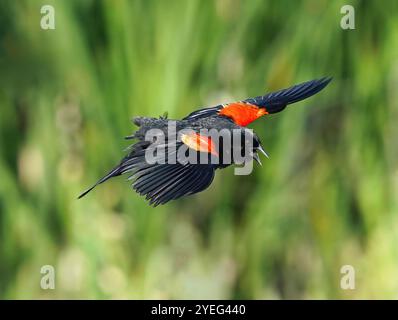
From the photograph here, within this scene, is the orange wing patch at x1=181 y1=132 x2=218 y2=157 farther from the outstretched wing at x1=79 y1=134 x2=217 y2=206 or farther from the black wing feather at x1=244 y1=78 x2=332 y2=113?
the black wing feather at x1=244 y1=78 x2=332 y2=113

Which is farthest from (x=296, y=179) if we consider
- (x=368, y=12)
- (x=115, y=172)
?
(x=115, y=172)

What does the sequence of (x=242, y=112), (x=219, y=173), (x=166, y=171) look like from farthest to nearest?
(x=219, y=173) → (x=242, y=112) → (x=166, y=171)

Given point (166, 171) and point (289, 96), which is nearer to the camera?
point (166, 171)

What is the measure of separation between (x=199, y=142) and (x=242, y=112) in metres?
0.49

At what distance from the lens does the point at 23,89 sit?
142 inches

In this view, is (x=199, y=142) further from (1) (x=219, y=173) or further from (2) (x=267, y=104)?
(1) (x=219, y=173)

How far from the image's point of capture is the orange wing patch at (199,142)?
7.47ft

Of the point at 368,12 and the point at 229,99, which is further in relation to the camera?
the point at 368,12

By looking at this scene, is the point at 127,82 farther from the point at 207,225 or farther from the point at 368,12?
the point at 368,12

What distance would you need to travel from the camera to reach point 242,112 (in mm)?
2744

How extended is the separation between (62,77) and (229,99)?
744 mm

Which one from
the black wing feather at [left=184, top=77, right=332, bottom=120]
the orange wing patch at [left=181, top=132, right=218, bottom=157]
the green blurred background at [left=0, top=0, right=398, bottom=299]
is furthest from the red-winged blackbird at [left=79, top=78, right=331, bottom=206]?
the green blurred background at [left=0, top=0, right=398, bottom=299]

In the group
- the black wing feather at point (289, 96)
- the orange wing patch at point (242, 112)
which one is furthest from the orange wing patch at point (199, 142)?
the black wing feather at point (289, 96)

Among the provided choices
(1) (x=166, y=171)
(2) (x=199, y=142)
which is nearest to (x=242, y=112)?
(2) (x=199, y=142)
